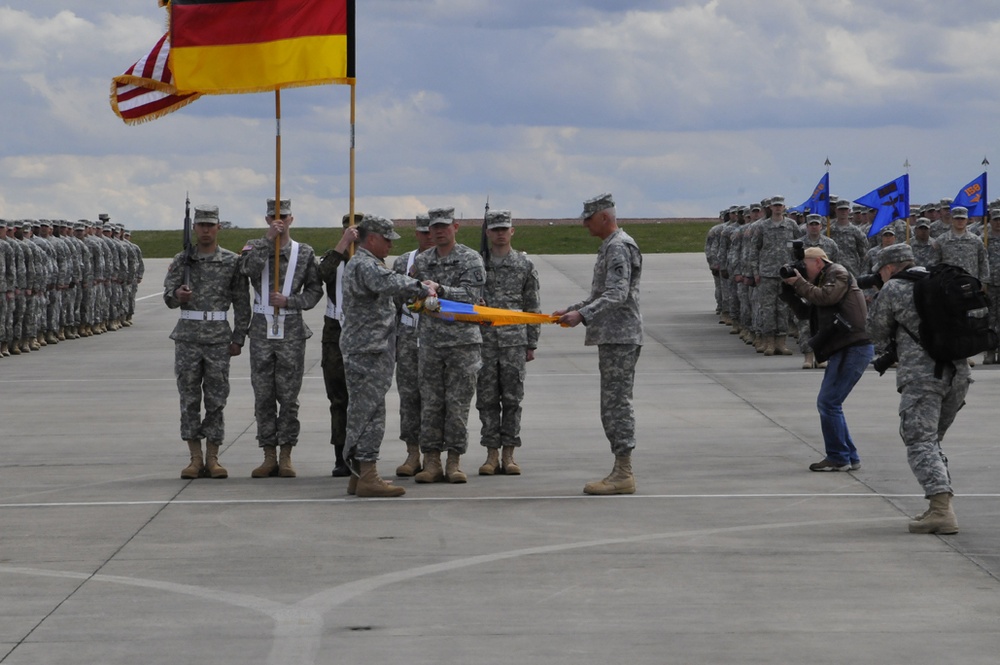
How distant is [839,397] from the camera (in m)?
12.5

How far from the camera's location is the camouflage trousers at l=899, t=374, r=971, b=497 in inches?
376

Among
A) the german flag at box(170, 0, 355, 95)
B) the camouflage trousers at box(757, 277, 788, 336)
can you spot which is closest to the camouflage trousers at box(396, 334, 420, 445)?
the german flag at box(170, 0, 355, 95)

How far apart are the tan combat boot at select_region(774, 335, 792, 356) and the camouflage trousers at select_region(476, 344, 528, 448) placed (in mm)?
11845

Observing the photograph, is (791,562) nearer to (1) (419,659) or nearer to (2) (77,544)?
(1) (419,659)

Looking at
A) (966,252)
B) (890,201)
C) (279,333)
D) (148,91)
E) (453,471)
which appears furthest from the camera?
(890,201)

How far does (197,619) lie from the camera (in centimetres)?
748

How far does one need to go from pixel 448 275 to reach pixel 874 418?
239 inches

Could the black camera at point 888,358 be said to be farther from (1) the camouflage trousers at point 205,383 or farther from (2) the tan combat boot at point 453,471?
(1) the camouflage trousers at point 205,383

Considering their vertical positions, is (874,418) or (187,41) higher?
(187,41)

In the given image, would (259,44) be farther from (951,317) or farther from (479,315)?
(951,317)

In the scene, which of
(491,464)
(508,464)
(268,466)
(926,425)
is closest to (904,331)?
(926,425)

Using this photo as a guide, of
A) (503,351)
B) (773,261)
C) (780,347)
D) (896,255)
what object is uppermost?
(896,255)

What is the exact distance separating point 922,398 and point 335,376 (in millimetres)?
4822

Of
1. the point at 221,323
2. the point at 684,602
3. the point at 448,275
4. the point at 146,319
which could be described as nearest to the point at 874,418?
the point at 448,275
